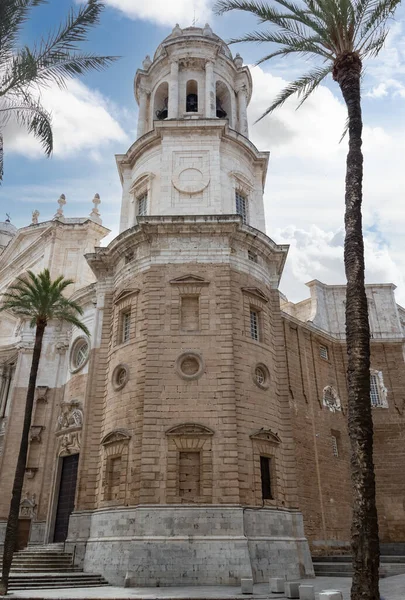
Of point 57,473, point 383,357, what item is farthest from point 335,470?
point 57,473

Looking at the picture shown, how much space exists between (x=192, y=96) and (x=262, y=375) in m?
17.6

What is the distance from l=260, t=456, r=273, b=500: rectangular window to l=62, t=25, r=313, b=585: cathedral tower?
0.04 m

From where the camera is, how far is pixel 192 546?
55.2 feet

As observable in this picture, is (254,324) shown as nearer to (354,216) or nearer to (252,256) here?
(252,256)

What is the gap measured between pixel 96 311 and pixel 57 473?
8.01 metres

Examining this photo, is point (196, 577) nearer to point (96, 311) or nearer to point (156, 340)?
point (156, 340)

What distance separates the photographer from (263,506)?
18672 mm

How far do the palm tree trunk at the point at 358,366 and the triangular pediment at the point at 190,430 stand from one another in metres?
9.05

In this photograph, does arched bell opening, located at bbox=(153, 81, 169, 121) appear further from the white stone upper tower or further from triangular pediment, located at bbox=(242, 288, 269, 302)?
triangular pediment, located at bbox=(242, 288, 269, 302)

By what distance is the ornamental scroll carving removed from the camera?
938 inches

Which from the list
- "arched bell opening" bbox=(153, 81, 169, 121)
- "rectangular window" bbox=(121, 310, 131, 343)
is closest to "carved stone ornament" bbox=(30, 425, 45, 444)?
"rectangular window" bbox=(121, 310, 131, 343)

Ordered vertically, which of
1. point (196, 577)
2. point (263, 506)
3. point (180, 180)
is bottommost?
point (196, 577)

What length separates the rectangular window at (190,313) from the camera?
21.0 metres

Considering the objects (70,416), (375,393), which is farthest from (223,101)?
(70,416)
